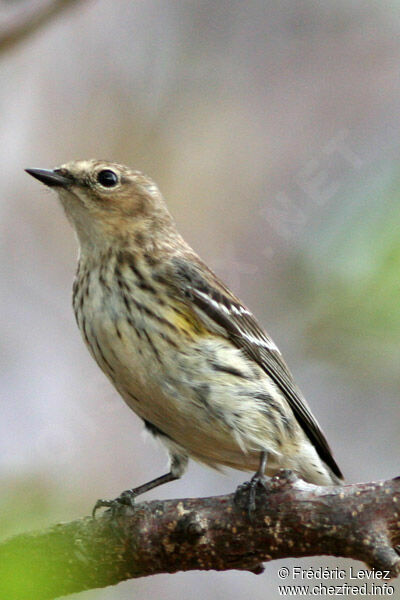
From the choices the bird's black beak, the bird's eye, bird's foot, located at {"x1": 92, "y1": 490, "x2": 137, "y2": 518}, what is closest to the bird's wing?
the bird's eye

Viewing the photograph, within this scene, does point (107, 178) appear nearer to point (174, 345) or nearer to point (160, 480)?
point (174, 345)

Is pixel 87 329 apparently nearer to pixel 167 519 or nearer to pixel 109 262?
pixel 109 262

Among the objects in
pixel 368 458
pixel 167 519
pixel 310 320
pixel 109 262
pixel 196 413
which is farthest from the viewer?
pixel 368 458

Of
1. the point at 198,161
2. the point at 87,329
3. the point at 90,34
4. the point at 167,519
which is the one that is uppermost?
the point at 90,34

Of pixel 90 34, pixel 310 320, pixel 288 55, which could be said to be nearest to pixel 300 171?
pixel 288 55

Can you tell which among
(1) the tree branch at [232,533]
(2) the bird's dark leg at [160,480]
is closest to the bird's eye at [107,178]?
(2) the bird's dark leg at [160,480]

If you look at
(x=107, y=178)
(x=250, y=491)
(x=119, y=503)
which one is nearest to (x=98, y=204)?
(x=107, y=178)
